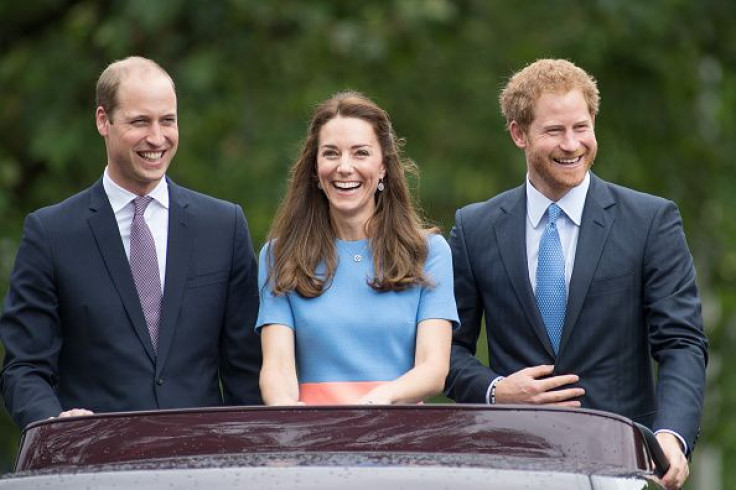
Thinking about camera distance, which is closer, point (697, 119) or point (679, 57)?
point (679, 57)

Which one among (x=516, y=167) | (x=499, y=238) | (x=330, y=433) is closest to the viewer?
(x=330, y=433)

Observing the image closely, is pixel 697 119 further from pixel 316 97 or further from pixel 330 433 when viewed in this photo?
pixel 330 433

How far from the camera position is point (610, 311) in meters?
6.73

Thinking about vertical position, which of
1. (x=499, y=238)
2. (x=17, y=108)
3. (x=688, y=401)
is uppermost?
(x=17, y=108)

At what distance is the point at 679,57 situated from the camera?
15.9 meters

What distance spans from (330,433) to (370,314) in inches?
58.6

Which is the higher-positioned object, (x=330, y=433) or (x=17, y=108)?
(x=17, y=108)

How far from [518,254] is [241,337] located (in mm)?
912

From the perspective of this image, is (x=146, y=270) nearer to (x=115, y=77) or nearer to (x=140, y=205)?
(x=140, y=205)

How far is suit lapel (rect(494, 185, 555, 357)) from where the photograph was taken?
22.2 ft

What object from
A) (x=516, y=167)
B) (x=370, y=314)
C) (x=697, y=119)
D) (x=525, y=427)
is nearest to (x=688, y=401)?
(x=370, y=314)

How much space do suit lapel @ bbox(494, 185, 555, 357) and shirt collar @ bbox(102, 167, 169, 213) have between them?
3.44ft

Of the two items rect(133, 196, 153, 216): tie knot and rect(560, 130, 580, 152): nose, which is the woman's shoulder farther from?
rect(133, 196, 153, 216): tie knot

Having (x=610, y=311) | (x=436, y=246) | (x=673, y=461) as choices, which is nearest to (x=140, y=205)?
(x=436, y=246)
